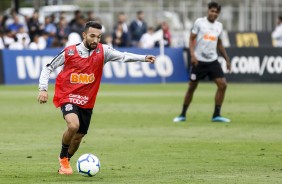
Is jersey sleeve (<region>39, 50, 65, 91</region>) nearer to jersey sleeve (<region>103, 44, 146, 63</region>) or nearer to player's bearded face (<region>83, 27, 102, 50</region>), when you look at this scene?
player's bearded face (<region>83, 27, 102, 50</region>)

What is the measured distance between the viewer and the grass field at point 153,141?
11.9 m

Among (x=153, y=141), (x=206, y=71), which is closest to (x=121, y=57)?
(x=153, y=141)

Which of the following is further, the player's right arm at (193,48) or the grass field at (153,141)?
the player's right arm at (193,48)

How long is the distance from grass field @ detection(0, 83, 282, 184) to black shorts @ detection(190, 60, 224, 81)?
1.02 m

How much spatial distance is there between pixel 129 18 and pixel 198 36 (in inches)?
1171

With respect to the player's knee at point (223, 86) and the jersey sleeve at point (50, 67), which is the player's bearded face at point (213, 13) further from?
the jersey sleeve at point (50, 67)

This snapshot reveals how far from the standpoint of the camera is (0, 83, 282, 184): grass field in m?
11.9

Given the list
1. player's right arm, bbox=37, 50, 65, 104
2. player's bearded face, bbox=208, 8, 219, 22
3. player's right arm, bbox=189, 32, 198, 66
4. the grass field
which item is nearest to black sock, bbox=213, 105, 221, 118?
the grass field

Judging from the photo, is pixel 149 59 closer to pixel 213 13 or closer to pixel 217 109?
pixel 213 13

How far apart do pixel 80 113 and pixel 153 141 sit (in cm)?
443

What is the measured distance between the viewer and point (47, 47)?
3638cm

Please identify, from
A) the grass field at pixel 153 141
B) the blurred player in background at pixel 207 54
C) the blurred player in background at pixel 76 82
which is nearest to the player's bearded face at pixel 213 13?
the blurred player in background at pixel 207 54

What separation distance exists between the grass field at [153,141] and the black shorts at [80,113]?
0.64 metres

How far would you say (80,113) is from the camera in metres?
12.1
